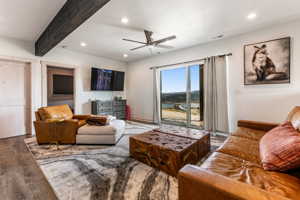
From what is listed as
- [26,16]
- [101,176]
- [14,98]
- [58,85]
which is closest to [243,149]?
[101,176]

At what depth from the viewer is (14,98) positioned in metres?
3.87

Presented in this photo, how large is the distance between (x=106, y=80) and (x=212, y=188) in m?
5.22

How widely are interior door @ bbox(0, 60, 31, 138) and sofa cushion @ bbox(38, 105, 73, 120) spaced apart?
1339 mm

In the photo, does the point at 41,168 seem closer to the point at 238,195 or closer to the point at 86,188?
the point at 86,188

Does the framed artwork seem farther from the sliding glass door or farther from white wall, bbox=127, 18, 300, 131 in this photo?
the sliding glass door

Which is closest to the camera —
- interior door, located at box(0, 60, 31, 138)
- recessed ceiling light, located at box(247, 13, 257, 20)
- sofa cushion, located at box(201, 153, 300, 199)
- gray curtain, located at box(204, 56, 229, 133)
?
sofa cushion, located at box(201, 153, 300, 199)

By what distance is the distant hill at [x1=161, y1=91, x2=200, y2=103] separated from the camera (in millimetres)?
4565

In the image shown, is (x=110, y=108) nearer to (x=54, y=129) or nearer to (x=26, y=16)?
(x=54, y=129)

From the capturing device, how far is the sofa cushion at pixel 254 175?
98cm

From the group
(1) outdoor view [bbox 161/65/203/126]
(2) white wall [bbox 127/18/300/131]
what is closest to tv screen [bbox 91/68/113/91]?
(1) outdoor view [bbox 161/65/203/126]

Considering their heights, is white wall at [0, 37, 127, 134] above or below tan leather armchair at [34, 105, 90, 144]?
above

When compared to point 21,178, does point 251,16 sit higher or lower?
higher

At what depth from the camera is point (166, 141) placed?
2273 millimetres

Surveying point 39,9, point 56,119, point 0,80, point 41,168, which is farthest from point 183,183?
point 0,80
